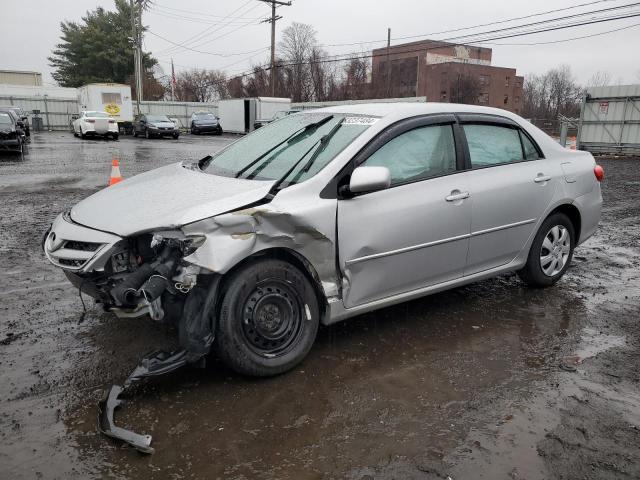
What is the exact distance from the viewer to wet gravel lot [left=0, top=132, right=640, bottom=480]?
2572 millimetres

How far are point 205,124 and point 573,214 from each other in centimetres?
3487

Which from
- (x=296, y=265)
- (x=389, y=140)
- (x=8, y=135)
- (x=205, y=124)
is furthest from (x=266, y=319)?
(x=205, y=124)

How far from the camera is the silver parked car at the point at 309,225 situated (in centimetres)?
308

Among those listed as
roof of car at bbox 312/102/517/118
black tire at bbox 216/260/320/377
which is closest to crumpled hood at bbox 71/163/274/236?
black tire at bbox 216/260/320/377

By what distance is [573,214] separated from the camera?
5039 mm

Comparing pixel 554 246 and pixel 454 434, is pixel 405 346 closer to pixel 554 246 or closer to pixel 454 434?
pixel 454 434

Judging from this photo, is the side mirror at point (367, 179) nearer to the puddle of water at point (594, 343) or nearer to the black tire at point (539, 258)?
the puddle of water at point (594, 343)

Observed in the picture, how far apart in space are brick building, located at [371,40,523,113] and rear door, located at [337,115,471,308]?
194ft

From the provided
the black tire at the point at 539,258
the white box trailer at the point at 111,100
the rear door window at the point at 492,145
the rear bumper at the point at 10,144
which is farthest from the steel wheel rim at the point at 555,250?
the white box trailer at the point at 111,100

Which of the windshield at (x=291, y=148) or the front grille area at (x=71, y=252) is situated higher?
the windshield at (x=291, y=148)

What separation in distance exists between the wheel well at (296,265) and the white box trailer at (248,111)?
104 feet

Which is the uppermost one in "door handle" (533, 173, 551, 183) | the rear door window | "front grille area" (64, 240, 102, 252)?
the rear door window

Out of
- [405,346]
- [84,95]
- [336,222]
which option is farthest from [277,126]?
[84,95]

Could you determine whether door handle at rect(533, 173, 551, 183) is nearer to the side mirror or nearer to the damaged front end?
the side mirror
